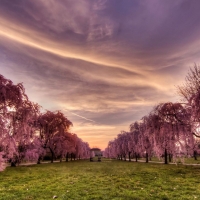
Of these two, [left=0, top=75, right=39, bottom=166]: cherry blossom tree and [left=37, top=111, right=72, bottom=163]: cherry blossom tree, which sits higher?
[left=37, top=111, right=72, bottom=163]: cherry blossom tree

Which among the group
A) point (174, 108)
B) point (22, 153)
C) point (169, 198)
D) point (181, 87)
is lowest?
point (169, 198)

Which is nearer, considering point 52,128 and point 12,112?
point 12,112

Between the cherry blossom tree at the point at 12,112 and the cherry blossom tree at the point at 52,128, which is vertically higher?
the cherry blossom tree at the point at 52,128

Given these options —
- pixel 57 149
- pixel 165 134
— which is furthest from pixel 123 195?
pixel 57 149

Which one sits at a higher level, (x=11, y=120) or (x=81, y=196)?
(x=11, y=120)

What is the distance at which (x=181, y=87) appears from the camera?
21438 mm

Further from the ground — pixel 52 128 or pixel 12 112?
pixel 52 128

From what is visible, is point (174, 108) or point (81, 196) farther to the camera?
point (174, 108)

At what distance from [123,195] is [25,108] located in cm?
675

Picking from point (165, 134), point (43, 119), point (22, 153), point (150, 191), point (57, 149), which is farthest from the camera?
point (57, 149)

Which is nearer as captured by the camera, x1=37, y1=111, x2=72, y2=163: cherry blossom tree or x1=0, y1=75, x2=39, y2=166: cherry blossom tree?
x1=0, y1=75, x2=39, y2=166: cherry blossom tree

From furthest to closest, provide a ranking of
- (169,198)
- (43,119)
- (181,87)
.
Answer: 1. (43,119)
2. (181,87)
3. (169,198)

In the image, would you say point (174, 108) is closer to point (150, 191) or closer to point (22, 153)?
point (150, 191)

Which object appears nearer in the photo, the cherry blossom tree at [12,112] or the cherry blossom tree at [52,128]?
the cherry blossom tree at [12,112]
